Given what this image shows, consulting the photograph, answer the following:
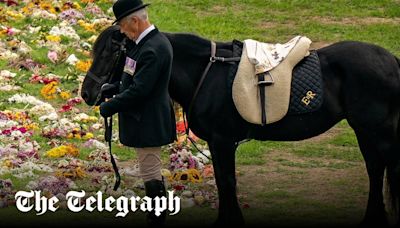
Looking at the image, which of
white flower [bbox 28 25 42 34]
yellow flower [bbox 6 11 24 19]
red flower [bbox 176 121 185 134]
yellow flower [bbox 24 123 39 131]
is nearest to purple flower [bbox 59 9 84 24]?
yellow flower [bbox 6 11 24 19]

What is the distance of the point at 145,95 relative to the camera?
1063cm

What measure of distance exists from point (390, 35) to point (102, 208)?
9657mm

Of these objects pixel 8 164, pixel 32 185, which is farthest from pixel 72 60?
pixel 32 185

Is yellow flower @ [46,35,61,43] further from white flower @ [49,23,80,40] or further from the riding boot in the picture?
the riding boot

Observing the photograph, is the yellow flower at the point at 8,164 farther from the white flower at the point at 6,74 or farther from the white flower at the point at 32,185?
the white flower at the point at 6,74

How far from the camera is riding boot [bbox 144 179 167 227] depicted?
11.0 m

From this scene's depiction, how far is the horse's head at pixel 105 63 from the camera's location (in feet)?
36.5

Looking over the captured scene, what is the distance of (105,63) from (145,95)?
2.50 feet

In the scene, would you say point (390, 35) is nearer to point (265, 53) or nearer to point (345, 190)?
point (345, 190)

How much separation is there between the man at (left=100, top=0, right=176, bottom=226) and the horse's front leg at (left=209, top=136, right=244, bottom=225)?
1.63ft

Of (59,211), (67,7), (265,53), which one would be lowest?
(59,211)

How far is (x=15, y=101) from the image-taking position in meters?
16.4

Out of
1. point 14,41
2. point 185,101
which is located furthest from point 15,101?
point 185,101

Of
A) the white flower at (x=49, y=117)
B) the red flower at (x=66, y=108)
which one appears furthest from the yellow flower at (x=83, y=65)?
the white flower at (x=49, y=117)
